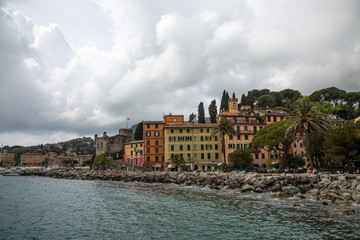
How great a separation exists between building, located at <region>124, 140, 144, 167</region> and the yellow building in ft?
29.0

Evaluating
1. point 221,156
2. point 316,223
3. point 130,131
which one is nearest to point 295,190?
point 316,223

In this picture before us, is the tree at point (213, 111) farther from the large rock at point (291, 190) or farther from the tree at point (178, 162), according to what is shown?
the large rock at point (291, 190)

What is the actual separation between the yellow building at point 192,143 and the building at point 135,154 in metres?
8.83

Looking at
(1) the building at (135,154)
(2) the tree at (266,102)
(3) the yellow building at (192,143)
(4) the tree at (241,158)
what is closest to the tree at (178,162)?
(3) the yellow building at (192,143)

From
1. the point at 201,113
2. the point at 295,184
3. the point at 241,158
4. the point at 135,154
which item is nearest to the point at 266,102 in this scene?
the point at 201,113

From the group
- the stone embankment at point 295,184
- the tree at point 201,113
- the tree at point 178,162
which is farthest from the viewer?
the tree at point 201,113

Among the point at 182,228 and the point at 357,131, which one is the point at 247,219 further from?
the point at 357,131

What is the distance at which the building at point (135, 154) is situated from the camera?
74.2 meters

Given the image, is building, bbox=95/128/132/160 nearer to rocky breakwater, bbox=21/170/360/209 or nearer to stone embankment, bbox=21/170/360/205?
rocky breakwater, bbox=21/170/360/209

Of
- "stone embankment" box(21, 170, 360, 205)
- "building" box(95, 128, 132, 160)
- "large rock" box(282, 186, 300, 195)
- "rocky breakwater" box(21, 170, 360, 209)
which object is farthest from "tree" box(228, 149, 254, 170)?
"building" box(95, 128, 132, 160)

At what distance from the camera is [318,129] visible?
123 feet

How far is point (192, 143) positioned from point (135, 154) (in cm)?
1985

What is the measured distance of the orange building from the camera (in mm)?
72688

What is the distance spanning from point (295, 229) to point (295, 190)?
15019 millimetres
